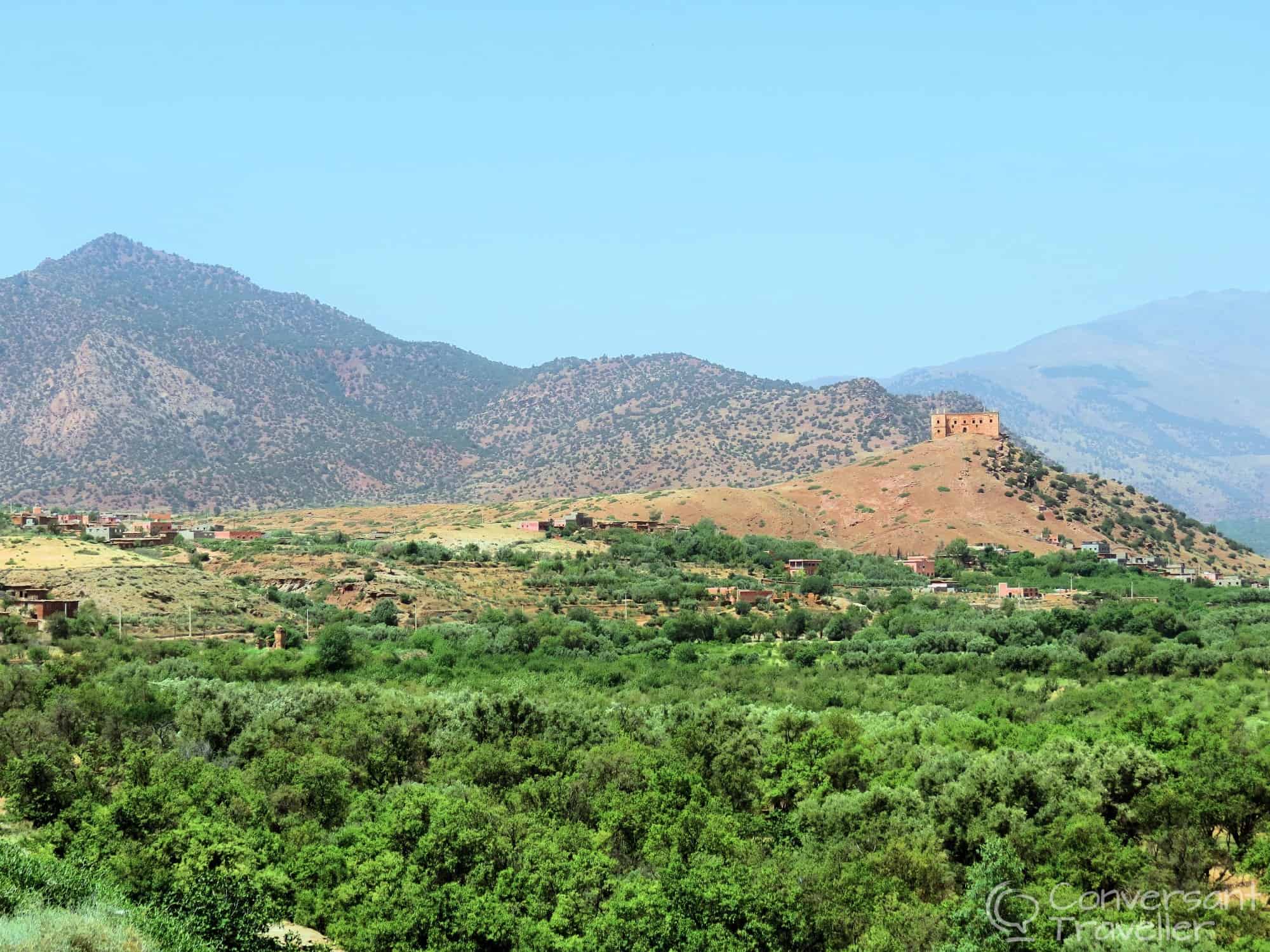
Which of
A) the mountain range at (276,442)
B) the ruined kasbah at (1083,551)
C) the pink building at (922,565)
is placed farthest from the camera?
the mountain range at (276,442)

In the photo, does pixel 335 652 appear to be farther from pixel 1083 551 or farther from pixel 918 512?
pixel 918 512

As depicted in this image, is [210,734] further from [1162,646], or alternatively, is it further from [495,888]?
[1162,646]

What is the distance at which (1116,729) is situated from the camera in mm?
42438

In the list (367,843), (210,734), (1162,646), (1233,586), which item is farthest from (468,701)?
(1233,586)

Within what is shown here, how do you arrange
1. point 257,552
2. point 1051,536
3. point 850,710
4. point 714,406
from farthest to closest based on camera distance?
point 714,406 < point 1051,536 < point 257,552 < point 850,710

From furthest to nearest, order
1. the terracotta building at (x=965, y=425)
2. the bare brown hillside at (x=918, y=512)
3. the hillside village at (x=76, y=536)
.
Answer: the terracotta building at (x=965, y=425) < the bare brown hillside at (x=918, y=512) < the hillside village at (x=76, y=536)

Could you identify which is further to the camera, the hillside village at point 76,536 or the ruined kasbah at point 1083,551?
the ruined kasbah at point 1083,551

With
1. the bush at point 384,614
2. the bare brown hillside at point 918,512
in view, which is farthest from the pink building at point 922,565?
the bush at point 384,614

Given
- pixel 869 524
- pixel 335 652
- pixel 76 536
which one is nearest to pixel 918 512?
pixel 869 524

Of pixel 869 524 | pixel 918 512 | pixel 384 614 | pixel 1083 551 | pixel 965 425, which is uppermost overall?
pixel 965 425

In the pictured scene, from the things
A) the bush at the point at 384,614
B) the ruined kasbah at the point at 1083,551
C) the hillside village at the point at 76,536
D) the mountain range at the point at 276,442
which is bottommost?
the ruined kasbah at the point at 1083,551

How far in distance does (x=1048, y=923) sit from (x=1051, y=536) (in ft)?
299

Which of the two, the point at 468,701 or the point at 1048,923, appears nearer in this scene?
the point at 1048,923

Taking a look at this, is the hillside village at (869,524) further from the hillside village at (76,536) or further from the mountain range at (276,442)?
the mountain range at (276,442)
